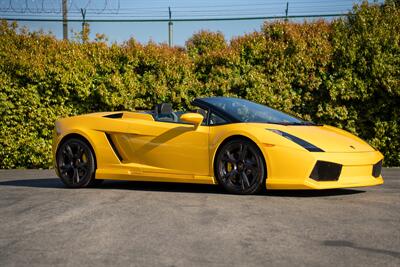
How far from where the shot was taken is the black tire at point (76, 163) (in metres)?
9.38

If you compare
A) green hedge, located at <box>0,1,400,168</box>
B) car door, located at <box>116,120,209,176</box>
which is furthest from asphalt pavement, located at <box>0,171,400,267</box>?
green hedge, located at <box>0,1,400,168</box>

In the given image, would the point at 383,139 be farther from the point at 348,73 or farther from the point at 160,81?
the point at 160,81

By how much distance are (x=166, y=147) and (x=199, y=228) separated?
2.83m

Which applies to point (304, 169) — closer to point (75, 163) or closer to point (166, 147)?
point (166, 147)

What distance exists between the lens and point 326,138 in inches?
323

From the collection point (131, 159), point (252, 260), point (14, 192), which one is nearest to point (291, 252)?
point (252, 260)

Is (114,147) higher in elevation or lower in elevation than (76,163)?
higher

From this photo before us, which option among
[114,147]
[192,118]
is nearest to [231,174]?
[192,118]

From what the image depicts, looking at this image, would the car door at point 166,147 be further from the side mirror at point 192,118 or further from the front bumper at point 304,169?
the front bumper at point 304,169

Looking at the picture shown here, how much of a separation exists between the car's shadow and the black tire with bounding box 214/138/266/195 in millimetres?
229

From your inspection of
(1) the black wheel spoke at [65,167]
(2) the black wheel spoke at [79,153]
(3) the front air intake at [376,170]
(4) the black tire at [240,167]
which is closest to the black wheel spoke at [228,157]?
(4) the black tire at [240,167]

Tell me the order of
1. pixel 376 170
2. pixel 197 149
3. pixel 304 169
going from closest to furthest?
pixel 304 169
pixel 376 170
pixel 197 149

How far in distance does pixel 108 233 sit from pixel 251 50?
844 cm

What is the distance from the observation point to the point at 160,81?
13859mm
